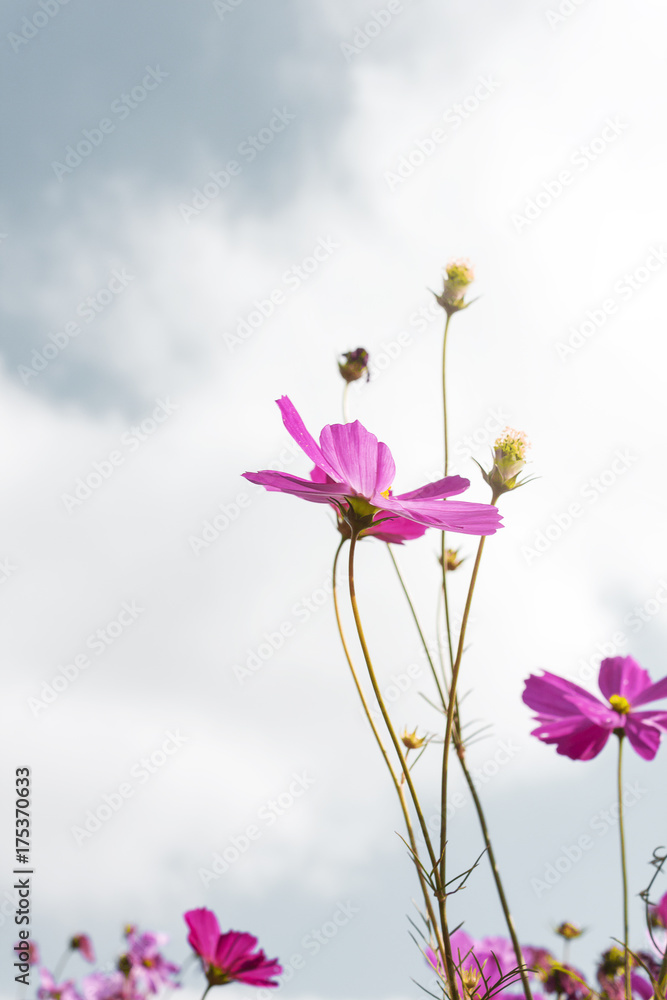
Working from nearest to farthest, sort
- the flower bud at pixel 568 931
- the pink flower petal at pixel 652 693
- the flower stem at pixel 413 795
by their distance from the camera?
the flower stem at pixel 413 795
the pink flower petal at pixel 652 693
the flower bud at pixel 568 931

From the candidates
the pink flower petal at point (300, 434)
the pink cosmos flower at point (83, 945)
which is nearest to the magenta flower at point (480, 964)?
the pink flower petal at point (300, 434)

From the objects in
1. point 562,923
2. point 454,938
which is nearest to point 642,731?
point 454,938

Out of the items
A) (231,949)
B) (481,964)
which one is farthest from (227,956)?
(481,964)

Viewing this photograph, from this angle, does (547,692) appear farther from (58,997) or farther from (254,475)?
(58,997)

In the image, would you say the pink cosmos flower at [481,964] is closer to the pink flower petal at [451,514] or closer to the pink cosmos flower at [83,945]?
the pink flower petal at [451,514]

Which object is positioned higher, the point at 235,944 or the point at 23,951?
the point at 23,951

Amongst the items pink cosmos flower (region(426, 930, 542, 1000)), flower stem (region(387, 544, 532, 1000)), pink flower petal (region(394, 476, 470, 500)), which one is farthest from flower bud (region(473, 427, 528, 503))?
pink cosmos flower (region(426, 930, 542, 1000))

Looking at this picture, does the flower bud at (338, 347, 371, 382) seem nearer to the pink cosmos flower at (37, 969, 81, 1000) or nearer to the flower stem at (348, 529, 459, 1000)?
the flower stem at (348, 529, 459, 1000)

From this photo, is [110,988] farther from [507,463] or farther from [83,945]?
[507,463]
